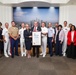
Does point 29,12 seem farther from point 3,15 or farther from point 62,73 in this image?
point 62,73

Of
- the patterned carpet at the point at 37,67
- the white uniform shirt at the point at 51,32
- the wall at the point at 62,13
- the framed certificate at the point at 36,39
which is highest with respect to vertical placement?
the wall at the point at 62,13

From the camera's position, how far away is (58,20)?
456 inches

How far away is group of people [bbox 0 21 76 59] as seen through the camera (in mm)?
8367

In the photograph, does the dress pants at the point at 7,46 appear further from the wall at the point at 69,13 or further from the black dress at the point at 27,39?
the wall at the point at 69,13

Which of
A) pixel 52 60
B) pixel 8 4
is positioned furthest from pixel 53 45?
pixel 8 4

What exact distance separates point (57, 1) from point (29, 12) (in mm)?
2204

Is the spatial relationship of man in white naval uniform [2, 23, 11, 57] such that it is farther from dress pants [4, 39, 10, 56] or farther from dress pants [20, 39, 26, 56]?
dress pants [20, 39, 26, 56]

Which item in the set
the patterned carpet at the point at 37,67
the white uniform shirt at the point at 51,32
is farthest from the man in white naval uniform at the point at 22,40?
the white uniform shirt at the point at 51,32

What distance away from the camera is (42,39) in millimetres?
8602

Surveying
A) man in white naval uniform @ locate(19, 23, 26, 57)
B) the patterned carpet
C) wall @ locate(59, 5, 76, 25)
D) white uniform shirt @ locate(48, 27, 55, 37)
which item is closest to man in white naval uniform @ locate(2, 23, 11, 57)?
man in white naval uniform @ locate(19, 23, 26, 57)

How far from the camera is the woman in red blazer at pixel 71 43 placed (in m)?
8.36

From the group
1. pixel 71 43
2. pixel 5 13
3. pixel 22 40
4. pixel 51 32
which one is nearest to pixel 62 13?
pixel 51 32

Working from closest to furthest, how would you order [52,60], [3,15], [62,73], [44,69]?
[62,73]
[44,69]
[52,60]
[3,15]

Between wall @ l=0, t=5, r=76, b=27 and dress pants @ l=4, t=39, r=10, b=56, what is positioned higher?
wall @ l=0, t=5, r=76, b=27
